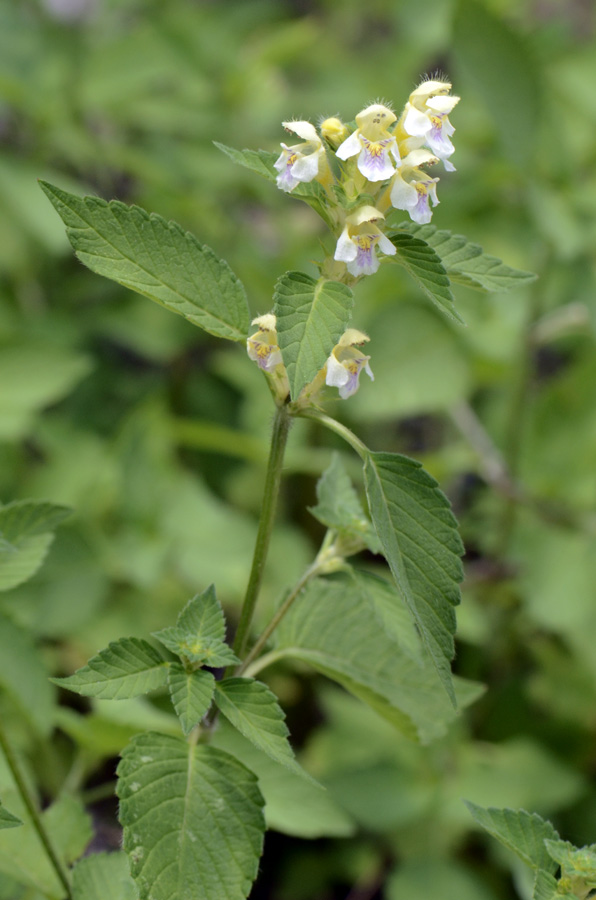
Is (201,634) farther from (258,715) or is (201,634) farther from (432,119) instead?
(432,119)

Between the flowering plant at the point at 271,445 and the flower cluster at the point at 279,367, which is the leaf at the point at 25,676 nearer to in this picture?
the flowering plant at the point at 271,445

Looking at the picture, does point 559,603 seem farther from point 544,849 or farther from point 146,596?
point 544,849

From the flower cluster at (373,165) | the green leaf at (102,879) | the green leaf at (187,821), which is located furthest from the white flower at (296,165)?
the green leaf at (102,879)

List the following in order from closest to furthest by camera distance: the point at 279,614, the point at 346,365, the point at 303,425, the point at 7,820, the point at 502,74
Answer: the point at 7,820 → the point at 346,365 → the point at 279,614 → the point at 502,74 → the point at 303,425

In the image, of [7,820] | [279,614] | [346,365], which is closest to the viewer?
[7,820]

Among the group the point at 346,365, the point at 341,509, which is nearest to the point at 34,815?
the point at 341,509

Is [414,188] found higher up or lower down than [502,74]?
lower down

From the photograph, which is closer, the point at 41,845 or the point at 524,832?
the point at 524,832

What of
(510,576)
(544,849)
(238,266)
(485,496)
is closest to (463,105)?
(238,266)
